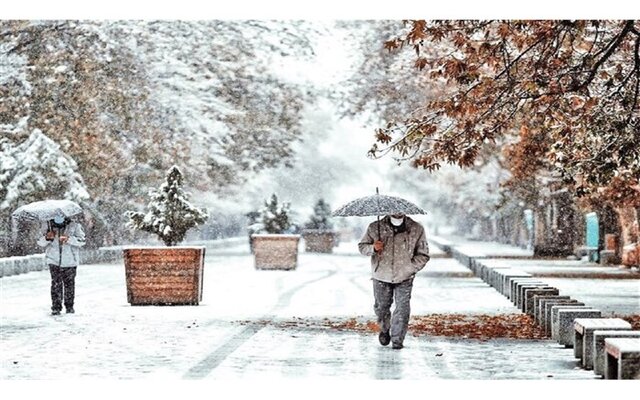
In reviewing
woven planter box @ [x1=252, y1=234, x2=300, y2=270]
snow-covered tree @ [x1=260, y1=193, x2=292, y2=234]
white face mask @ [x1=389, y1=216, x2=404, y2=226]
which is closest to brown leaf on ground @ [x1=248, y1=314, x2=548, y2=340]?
white face mask @ [x1=389, y1=216, x2=404, y2=226]

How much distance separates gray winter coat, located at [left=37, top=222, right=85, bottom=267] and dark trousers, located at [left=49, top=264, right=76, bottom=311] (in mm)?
97

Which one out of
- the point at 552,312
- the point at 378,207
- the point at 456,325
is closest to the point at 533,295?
the point at 456,325

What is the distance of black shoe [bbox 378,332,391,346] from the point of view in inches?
566

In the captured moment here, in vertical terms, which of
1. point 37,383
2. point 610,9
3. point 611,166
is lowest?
point 37,383

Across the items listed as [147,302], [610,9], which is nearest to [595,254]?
[147,302]

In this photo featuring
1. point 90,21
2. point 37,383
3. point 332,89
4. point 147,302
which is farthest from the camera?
point 332,89

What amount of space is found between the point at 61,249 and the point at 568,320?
22.2 ft

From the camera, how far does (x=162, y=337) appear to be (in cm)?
1559

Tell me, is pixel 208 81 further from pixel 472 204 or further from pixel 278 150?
pixel 472 204

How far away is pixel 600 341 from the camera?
12.3 metres

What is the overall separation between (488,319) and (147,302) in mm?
4818

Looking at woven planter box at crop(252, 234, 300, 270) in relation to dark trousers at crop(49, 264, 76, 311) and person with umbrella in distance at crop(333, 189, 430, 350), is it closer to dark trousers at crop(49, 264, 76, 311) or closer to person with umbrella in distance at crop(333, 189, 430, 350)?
dark trousers at crop(49, 264, 76, 311)

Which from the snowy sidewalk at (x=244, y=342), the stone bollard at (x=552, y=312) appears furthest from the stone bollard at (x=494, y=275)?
the stone bollard at (x=552, y=312)

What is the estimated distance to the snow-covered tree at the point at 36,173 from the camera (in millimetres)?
26531
